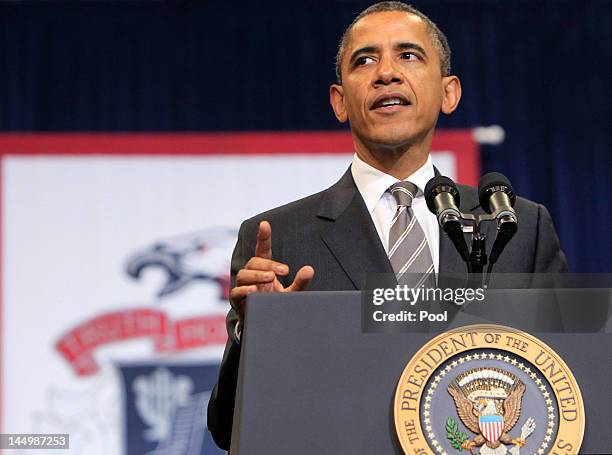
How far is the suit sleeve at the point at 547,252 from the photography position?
6.00 feet

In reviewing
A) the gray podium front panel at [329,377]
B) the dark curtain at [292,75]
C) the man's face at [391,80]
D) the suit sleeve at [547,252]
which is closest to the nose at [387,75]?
the man's face at [391,80]

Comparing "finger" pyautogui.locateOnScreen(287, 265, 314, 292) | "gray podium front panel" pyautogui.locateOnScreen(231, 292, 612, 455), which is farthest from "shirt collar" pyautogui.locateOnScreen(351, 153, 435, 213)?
"gray podium front panel" pyautogui.locateOnScreen(231, 292, 612, 455)

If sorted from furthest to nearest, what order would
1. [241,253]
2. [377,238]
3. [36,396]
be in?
[36,396]
[241,253]
[377,238]

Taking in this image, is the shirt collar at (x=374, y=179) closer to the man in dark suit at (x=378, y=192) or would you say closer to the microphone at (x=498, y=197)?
the man in dark suit at (x=378, y=192)

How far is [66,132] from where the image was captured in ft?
14.0

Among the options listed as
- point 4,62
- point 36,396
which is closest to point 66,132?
point 4,62

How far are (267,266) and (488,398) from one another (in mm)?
372

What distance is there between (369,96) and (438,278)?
2.43ft

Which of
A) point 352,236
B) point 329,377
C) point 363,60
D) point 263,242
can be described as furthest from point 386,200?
point 329,377

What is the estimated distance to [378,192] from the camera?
6.38ft

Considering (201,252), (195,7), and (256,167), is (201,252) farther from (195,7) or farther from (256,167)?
(195,7)

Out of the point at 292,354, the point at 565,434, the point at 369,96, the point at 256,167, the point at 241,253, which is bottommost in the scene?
the point at 565,434

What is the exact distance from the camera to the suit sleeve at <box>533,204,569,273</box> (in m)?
1.83

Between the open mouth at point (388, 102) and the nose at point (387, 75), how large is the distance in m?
0.03
